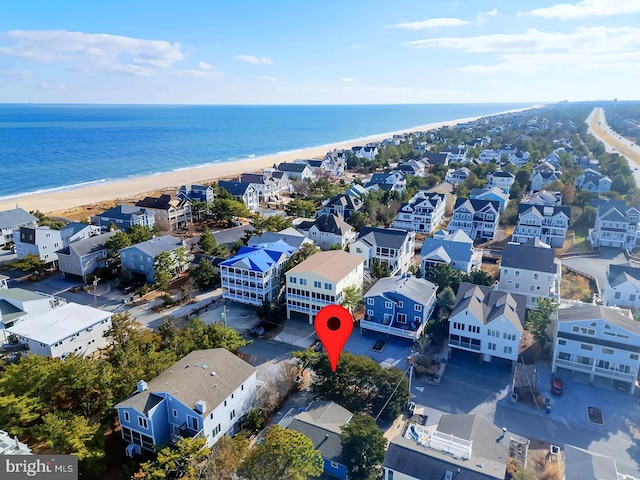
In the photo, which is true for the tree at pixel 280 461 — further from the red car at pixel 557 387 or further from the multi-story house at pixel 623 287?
the multi-story house at pixel 623 287

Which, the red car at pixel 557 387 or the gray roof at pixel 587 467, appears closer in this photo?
the gray roof at pixel 587 467

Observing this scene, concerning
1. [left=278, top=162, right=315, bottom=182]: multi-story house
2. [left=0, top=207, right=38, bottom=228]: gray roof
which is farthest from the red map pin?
[left=278, top=162, right=315, bottom=182]: multi-story house

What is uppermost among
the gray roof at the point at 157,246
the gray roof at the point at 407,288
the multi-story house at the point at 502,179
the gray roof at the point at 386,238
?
the multi-story house at the point at 502,179

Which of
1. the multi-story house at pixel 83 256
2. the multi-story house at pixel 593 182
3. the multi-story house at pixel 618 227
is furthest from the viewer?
the multi-story house at pixel 593 182

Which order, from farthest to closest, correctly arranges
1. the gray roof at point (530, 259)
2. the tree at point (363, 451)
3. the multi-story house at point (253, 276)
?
the gray roof at point (530, 259)
the multi-story house at point (253, 276)
the tree at point (363, 451)

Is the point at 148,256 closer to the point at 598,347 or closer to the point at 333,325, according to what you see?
the point at 333,325

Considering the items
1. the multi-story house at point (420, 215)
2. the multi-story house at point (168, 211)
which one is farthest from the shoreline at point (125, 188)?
the multi-story house at point (420, 215)

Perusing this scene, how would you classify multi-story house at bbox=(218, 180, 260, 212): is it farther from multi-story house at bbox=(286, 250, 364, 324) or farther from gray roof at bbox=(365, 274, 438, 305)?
gray roof at bbox=(365, 274, 438, 305)

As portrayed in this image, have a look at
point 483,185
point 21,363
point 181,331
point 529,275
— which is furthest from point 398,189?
point 21,363

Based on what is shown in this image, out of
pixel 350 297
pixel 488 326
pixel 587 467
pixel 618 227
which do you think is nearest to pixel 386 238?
pixel 350 297
